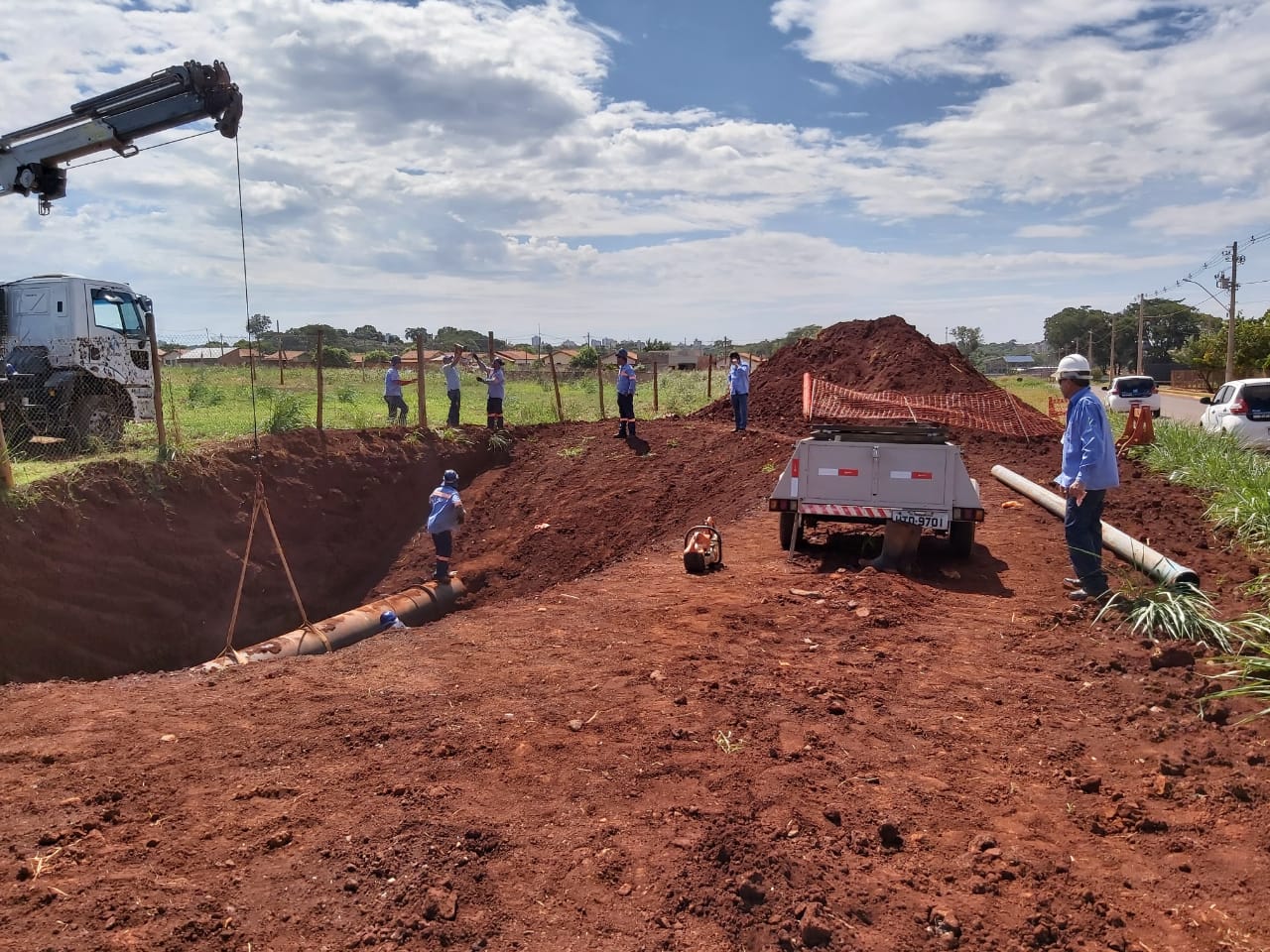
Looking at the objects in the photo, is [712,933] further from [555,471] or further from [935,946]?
[555,471]

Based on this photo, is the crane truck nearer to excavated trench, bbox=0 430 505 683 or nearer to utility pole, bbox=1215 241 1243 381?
excavated trench, bbox=0 430 505 683

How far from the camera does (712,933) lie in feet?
9.38

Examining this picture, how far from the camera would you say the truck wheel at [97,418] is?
1172 cm

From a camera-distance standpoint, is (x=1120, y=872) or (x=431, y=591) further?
(x=431, y=591)

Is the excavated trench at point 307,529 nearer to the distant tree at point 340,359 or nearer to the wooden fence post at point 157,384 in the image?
the wooden fence post at point 157,384

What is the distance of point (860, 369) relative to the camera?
21.4 metres

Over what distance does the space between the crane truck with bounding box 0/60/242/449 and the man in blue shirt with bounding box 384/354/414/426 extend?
3.91 meters

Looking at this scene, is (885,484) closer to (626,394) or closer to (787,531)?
(787,531)

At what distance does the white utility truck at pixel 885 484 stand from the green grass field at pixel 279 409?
22.7 ft

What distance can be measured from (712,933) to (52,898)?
2485mm

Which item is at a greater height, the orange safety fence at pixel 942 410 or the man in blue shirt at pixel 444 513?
the orange safety fence at pixel 942 410

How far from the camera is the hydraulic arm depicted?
10664 mm

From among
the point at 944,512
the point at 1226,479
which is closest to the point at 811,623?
the point at 944,512

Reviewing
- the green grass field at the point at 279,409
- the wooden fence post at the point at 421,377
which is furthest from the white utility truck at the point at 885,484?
the wooden fence post at the point at 421,377
